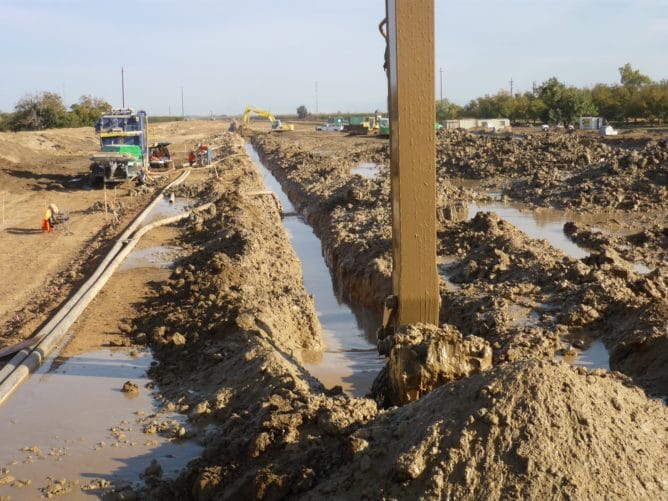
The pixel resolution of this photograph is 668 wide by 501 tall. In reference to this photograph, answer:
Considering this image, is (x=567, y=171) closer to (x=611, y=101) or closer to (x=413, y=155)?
(x=413, y=155)

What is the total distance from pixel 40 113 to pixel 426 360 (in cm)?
7284

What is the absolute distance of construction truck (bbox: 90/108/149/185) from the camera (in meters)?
Answer: 28.7

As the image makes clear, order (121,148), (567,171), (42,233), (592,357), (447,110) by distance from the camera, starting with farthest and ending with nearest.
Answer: (447,110)
(567,171)
(121,148)
(42,233)
(592,357)

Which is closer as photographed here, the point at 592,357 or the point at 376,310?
the point at 592,357

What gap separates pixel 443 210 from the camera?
1981 centimetres

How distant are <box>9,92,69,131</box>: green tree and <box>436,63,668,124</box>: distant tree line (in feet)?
152

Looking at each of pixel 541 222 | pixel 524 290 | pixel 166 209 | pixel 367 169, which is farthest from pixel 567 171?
pixel 524 290

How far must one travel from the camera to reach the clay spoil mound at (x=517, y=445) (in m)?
4.91

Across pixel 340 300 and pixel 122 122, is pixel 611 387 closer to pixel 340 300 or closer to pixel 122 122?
pixel 340 300

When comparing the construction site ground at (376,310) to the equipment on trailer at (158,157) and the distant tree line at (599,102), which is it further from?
the distant tree line at (599,102)

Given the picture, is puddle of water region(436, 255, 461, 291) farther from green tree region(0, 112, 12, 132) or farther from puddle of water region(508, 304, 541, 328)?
green tree region(0, 112, 12, 132)

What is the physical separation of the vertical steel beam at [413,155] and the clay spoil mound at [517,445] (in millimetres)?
2056

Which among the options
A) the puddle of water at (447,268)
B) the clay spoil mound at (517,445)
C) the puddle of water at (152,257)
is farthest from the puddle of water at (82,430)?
the puddle of water at (447,268)

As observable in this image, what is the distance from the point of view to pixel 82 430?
7793 millimetres
